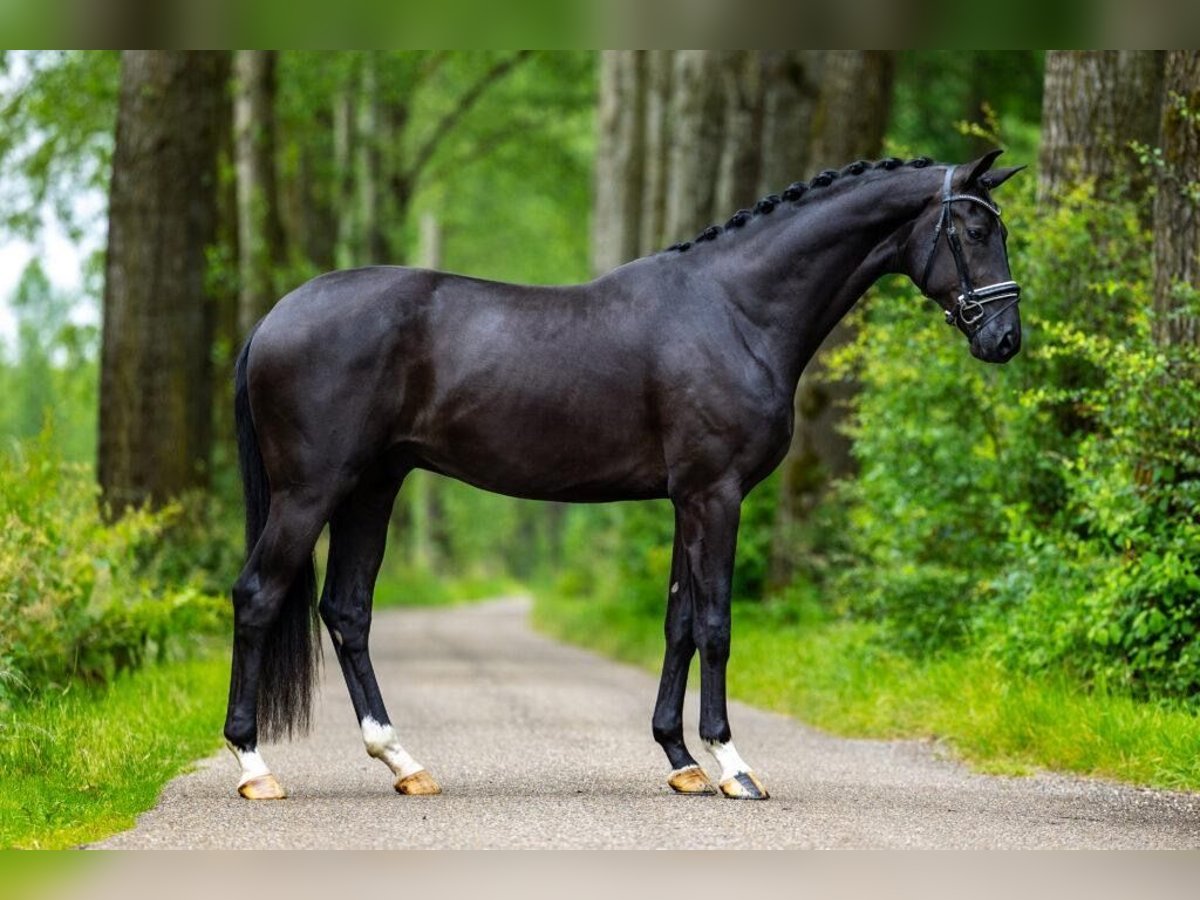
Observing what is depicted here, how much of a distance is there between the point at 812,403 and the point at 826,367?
57 centimetres

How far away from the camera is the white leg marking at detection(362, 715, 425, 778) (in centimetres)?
793

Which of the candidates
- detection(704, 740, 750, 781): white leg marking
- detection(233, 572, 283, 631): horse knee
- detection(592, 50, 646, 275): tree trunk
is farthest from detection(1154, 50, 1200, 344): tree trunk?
detection(592, 50, 646, 275): tree trunk

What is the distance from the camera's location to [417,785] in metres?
7.88

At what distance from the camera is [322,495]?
311 inches

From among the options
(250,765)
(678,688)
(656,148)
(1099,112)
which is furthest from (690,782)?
(656,148)

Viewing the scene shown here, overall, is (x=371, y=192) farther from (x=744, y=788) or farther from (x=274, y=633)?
(x=744, y=788)

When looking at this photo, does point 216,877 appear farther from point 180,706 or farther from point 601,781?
point 180,706

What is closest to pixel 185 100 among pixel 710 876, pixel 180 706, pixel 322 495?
pixel 180 706

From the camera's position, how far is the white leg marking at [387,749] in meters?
7.93

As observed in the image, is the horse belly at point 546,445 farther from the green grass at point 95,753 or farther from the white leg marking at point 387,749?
the green grass at point 95,753

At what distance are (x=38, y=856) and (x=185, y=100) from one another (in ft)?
36.1

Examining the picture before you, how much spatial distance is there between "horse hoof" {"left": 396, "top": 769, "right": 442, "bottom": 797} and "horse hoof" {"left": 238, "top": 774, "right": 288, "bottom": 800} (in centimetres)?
52

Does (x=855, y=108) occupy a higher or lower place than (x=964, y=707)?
higher

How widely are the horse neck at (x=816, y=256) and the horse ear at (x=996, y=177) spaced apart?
261mm
